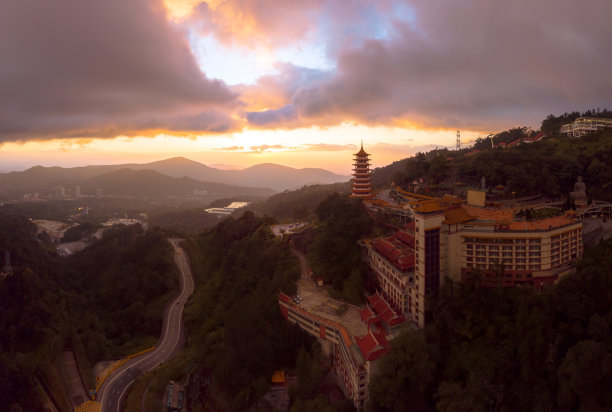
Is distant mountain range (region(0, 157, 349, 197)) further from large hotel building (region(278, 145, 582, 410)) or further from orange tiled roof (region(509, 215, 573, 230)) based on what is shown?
orange tiled roof (region(509, 215, 573, 230))

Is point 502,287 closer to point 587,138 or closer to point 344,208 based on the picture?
point 344,208

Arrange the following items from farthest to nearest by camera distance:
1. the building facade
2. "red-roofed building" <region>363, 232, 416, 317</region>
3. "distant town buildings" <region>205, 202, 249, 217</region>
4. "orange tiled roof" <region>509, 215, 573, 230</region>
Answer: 1. "distant town buildings" <region>205, 202, 249, 217</region>
2. "red-roofed building" <region>363, 232, 416, 317</region>
3. "orange tiled roof" <region>509, 215, 573, 230</region>
4. the building facade

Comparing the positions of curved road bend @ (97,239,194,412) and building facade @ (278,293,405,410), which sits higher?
building facade @ (278,293,405,410)

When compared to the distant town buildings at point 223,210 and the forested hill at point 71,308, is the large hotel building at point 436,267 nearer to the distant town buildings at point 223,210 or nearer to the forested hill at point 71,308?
the forested hill at point 71,308

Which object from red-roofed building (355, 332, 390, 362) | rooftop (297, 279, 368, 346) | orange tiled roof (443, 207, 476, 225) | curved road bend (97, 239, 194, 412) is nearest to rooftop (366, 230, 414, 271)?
orange tiled roof (443, 207, 476, 225)

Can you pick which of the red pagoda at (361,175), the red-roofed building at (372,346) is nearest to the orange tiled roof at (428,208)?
the red-roofed building at (372,346)
